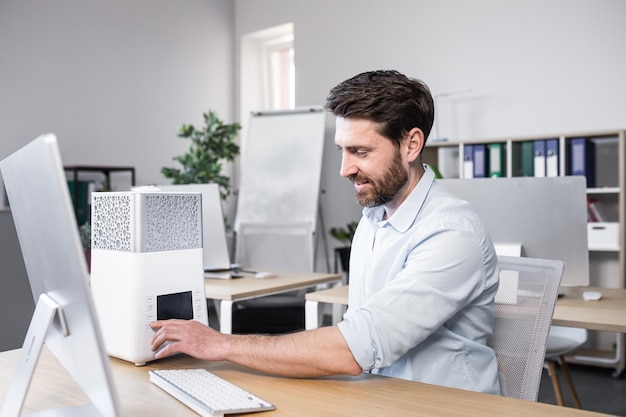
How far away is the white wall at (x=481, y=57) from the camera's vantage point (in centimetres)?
399

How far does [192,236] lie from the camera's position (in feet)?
4.44

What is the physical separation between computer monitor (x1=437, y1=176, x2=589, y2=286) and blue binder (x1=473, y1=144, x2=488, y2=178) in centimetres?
192

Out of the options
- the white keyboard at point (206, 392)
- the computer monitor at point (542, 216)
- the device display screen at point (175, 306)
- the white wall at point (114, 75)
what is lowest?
the white keyboard at point (206, 392)

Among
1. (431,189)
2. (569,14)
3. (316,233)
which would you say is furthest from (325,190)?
(431,189)

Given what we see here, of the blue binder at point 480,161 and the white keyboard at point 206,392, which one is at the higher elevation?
the blue binder at point 480,161

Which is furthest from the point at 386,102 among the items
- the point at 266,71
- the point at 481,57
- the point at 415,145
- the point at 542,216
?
the point at 266,71

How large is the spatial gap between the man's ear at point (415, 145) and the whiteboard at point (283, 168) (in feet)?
11.4

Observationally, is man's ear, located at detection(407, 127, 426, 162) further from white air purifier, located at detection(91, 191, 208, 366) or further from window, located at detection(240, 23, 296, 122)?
window, located at detection(240, 23, 296, 122)

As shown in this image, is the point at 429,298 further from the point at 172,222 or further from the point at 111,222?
the point at 111,222

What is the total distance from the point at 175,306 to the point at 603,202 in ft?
11.3

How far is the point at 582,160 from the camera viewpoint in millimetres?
3756

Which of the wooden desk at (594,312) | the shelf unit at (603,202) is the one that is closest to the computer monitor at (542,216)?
the wooden desk at (594,312)

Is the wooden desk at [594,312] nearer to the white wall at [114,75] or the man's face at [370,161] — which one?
the man's face at [370,161]

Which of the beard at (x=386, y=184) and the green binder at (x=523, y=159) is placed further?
the green binder at (x=523, y=159)
